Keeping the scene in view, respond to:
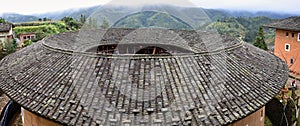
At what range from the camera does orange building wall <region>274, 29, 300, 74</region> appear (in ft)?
88.7

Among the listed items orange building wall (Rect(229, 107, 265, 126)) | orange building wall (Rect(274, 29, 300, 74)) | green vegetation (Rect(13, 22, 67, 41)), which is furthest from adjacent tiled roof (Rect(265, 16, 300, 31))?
green vegetation (Rect(13, 22, 67, 41))

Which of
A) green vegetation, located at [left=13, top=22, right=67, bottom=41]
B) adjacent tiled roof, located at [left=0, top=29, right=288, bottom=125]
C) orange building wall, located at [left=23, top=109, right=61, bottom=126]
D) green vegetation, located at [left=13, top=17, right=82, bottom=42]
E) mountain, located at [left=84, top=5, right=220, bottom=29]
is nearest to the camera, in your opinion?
adjacent tiled roof, located at [left=0, top=29, right=288, bottom=125]

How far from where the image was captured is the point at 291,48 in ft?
90.7

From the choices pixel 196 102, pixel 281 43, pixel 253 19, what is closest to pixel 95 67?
pixel 196 102

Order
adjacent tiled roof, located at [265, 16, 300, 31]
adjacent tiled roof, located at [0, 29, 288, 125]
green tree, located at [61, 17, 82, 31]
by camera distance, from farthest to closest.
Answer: green tree, located at [61, 17, 82, 31] → adjacent tiled roof, located at [265, 16, 300, 31] → adjacent tiled roof, located at [0, 29, 288, 125]

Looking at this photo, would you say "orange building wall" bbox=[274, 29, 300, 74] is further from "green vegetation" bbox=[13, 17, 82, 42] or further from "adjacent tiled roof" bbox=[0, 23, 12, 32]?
"adjacent tiled roof" bbox=[0, 23, 12, 32]

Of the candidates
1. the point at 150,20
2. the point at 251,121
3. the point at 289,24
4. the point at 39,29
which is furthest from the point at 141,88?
the point at 39,29

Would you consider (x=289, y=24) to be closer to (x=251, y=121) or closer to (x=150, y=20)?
(x=150, y=20)

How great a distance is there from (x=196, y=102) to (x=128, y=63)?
1.66 meters

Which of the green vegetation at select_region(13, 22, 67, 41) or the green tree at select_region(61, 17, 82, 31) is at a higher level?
the green tree at select_region(61, 17, 82, 31)

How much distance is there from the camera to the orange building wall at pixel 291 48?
2703 cm

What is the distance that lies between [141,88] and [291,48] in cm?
2580

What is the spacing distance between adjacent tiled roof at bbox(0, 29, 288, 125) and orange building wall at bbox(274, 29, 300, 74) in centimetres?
2169

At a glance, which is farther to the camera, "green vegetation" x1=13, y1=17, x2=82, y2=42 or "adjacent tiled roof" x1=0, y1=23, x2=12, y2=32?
"green vegetation" x1=13, y1=17, x2=82, y2=42
